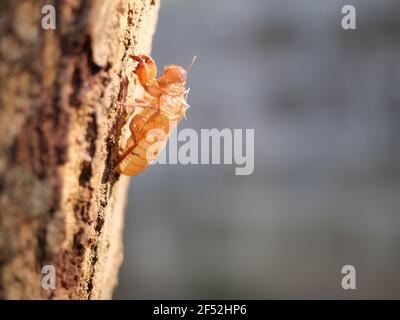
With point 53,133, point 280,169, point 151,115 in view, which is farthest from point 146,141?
point 280,169

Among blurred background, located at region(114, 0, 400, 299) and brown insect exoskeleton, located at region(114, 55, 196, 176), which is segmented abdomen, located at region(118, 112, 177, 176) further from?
blurred background, located at region(114, 0, 400, 299)

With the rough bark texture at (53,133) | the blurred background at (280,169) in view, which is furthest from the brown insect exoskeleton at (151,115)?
the blurred background at (280,169)

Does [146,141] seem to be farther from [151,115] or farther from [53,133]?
[53,133]

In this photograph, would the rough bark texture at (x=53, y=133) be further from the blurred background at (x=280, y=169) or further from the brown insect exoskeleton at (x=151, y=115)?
the blurred background at (x=280, y=169)

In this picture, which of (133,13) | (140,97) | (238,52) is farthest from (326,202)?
(133,13)

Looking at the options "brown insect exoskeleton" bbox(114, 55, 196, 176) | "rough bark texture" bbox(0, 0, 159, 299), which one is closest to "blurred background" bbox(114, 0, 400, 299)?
"brown insect exoskeleton" bbox(114, 55, 196, 176)

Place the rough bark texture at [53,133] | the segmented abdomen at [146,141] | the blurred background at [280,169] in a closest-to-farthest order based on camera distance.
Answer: the rough bark texture at [53,133], the segmented abdomen at [146,141], the blurred background at [280,169]

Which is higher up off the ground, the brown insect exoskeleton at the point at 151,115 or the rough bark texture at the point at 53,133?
the brown insect exoskeleton at the point at 151,115
